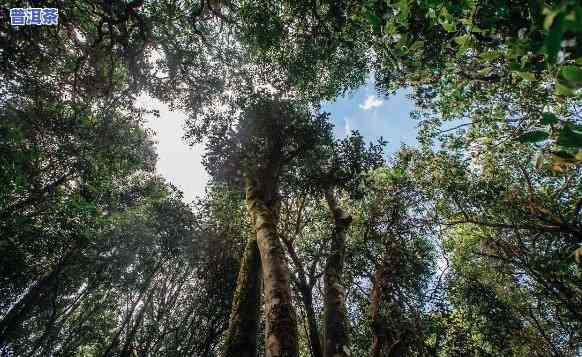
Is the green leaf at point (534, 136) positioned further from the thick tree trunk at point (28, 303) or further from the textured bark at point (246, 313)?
the thick tree trunk at point (28, 303)

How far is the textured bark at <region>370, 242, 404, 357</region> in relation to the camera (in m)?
7.32

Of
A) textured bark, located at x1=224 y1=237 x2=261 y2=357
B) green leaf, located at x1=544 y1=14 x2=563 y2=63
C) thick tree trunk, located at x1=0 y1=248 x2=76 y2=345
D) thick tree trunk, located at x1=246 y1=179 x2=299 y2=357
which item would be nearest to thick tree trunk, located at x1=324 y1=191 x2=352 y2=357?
thick tree trunk, located at x1=246 y1=179 x2=299 y2=357

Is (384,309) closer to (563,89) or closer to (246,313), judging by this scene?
(246,313)

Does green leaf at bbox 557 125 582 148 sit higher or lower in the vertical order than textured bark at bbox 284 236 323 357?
lower

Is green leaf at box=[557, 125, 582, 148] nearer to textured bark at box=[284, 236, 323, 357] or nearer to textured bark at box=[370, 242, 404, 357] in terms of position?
textured bark at box=[370, 242, 404, 357]

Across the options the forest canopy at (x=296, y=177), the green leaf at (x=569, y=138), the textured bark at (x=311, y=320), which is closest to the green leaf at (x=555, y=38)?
the green leaf at (x=569, y=138)

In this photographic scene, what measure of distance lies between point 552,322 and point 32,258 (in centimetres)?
3012

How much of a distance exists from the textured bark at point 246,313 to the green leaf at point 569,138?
21.3 ft

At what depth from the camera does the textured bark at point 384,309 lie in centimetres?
732

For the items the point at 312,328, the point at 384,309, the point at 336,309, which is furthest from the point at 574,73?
the point at 384,309

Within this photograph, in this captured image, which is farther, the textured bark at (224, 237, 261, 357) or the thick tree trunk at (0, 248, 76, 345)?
the thick tree trunk at (0, 248, 76, 345)

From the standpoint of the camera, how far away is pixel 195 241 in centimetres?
1848

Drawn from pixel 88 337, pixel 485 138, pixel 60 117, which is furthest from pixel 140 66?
pixel 88 337

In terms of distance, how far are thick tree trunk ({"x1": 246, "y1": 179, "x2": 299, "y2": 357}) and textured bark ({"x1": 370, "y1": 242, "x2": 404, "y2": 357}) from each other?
2964 millimetres
